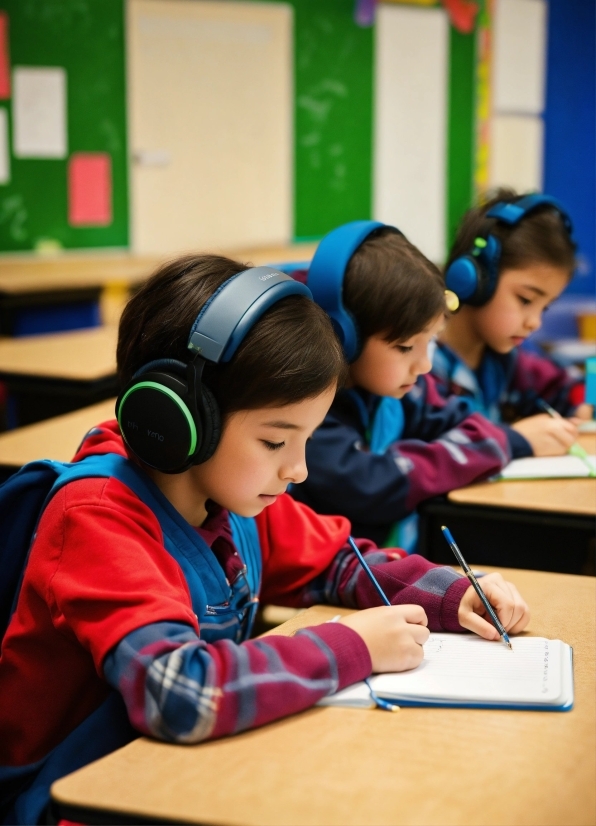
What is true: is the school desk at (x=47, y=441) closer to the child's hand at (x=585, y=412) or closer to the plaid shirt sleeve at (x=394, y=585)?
the plaid shirt sleeve at (x=394, y=585)

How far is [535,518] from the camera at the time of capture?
67.8 inches

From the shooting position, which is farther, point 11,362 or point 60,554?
point 11,362

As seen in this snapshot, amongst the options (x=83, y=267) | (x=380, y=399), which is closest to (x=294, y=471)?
(x=380, y=399)

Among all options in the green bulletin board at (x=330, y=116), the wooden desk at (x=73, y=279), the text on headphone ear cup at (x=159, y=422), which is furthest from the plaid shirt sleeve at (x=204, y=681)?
the green bulletin board at (x=330, y=116)

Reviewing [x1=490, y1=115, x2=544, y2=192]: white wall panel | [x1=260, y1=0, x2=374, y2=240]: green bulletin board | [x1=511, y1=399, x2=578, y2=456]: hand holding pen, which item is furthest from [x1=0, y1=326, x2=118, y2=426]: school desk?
[x1=490, y1=115, x2=544, y2=192]: white wall panel

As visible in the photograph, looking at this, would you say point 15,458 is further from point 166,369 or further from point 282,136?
point 282,136

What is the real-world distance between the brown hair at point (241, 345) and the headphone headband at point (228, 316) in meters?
0.03

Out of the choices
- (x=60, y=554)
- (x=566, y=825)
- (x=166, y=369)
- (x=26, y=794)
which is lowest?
A: (x=26, y=794)

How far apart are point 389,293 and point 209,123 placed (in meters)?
3.43

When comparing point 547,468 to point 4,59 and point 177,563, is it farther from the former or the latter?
point 4,59

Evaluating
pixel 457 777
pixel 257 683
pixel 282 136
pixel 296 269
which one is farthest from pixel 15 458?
pixel 282 136

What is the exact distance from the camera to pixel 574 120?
569cm

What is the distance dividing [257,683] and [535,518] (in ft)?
2.86

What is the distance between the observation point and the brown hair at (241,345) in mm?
1085
